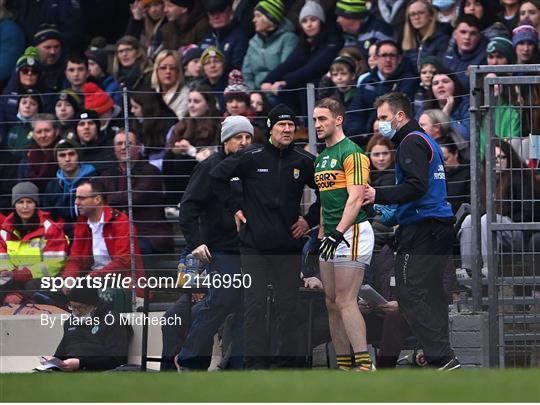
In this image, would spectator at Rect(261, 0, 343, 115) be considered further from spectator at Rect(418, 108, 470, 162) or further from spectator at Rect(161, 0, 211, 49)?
spectator at Rect(418, 108, 470, 162)

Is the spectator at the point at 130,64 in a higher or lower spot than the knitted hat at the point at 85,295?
higher

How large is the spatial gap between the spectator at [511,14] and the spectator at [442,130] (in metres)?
1.64

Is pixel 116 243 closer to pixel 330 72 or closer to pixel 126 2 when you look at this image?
pixel 330 72

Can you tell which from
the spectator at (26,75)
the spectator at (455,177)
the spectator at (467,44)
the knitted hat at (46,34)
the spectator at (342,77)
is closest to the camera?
the spectator at (455,177)

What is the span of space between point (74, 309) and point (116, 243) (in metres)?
1.09

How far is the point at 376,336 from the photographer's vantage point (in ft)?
41.9

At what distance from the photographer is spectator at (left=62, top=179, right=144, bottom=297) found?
14188 millimetres

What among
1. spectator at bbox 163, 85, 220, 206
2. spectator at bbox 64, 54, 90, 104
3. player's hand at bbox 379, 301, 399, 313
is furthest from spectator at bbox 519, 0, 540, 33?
spectator at bbox 64, 54, 90, 104

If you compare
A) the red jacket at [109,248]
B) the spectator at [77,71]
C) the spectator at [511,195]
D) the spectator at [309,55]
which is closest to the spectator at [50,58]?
the spectator at [77,71]

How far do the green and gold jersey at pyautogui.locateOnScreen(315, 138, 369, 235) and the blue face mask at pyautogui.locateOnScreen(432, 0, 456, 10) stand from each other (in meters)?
3.76

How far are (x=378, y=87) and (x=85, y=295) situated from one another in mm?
3580

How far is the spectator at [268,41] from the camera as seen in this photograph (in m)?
16.6

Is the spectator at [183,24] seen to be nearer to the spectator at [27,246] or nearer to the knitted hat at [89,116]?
the knitted hat at [89,116]

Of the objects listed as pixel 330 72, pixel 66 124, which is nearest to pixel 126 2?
pixel 66 124
